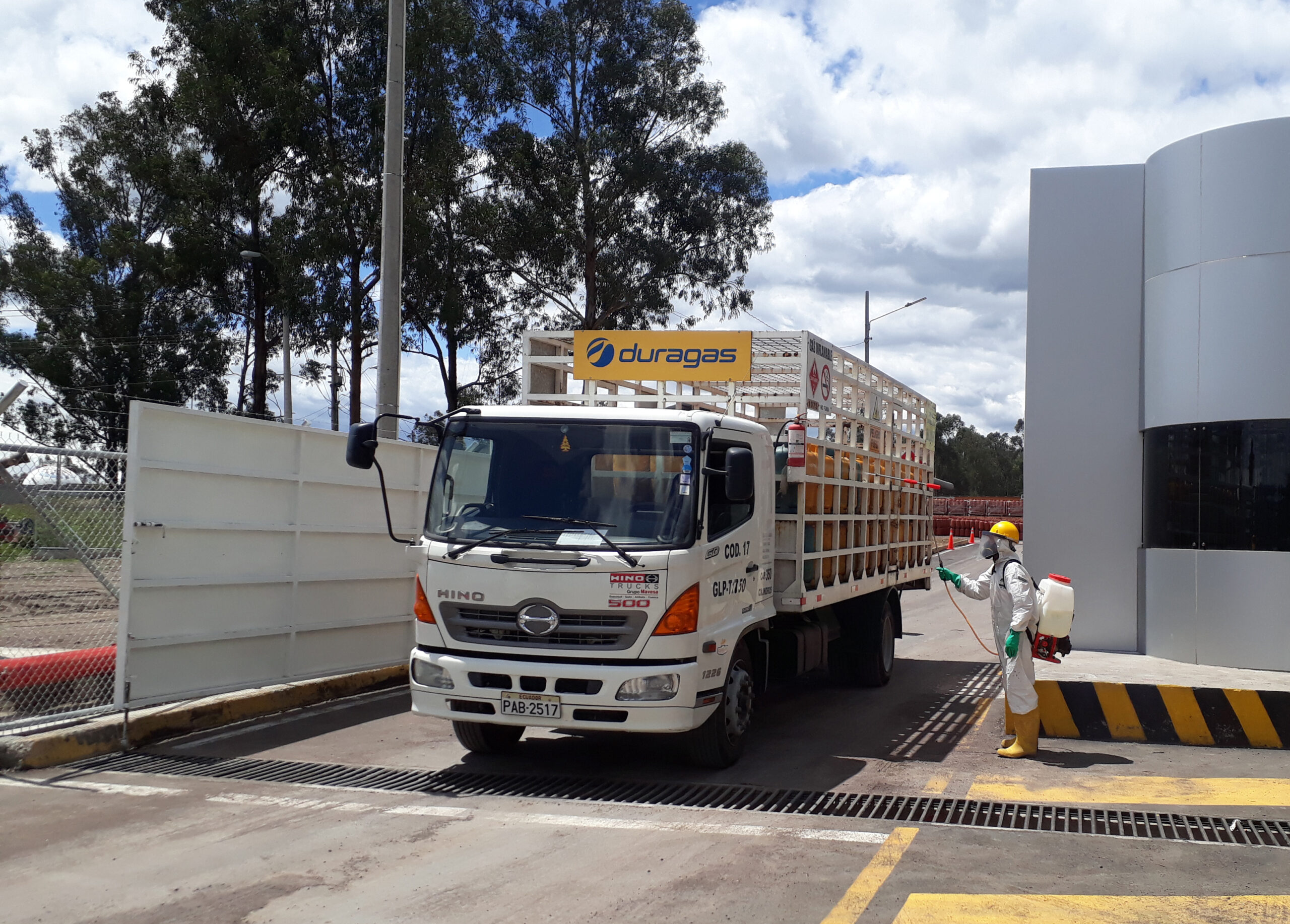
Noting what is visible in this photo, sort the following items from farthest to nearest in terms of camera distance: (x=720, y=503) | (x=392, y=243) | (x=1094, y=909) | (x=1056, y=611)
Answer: (x=392, y=243)
(x=1056, y=611)
(x=720, y=503)
(x=1094, y=909)

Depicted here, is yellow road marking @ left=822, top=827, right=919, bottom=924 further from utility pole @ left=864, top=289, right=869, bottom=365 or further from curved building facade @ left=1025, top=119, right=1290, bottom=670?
utility pole @ left=864, top=289, right=869, bottom=365

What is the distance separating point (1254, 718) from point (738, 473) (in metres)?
4.83

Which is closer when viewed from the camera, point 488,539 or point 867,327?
point 488,539

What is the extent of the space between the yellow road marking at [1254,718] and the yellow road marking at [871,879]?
406 cm

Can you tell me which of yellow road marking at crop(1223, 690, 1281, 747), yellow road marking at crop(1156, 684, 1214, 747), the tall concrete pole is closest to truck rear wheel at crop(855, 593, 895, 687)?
yellow road marking at crop(1156, 684, 1214, 747)

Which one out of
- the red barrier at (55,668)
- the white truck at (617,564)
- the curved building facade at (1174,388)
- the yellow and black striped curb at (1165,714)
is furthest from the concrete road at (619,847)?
the curved building facade at (1174,388)

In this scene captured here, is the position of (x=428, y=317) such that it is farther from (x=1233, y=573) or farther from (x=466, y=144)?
(x=1233, y=573)

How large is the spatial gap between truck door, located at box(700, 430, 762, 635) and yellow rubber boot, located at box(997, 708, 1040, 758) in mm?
2197

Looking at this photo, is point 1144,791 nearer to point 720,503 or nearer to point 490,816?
point 720,503

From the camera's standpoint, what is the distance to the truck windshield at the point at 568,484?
7.22m

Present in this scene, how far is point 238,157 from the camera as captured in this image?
31.9 m

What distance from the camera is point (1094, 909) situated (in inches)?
195

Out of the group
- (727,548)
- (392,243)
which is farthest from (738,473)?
(392,243)

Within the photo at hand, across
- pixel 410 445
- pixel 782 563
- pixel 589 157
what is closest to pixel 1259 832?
pixel 782 563
